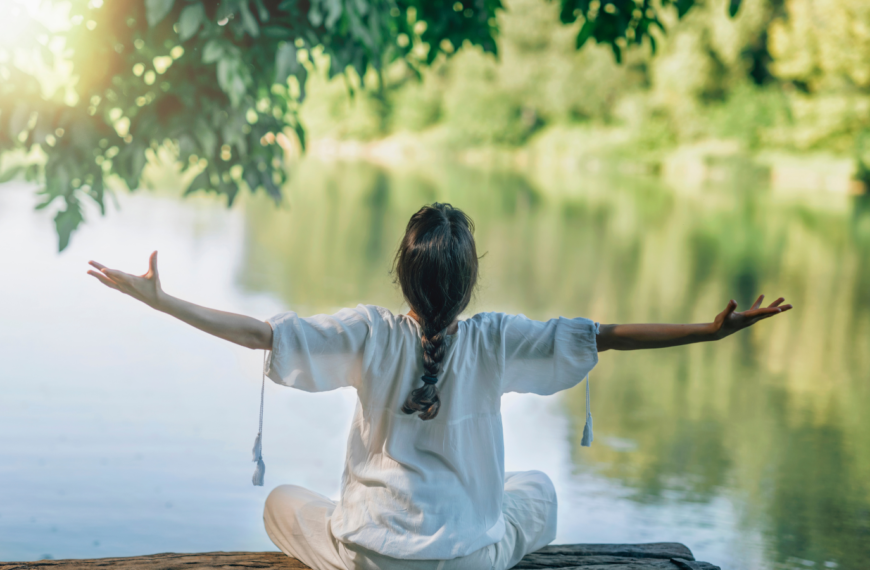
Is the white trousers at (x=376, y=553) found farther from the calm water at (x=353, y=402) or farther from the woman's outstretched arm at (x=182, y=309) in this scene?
the calm water at (x=353, y=402)

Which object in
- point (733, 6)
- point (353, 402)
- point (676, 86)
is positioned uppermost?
point (676, 86)

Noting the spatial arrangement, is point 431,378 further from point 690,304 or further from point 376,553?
point 690,304

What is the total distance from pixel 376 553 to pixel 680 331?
32.7 inches

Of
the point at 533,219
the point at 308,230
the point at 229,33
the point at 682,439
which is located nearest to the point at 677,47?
the point at 533,219

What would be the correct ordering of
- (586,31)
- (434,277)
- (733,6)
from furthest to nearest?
1. (586,31)
2. (733,6)
3. (434,277)

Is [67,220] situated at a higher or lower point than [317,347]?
higher

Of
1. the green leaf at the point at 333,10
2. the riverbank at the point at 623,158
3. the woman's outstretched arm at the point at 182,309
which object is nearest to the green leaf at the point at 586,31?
the green leaf at the point at 333,10

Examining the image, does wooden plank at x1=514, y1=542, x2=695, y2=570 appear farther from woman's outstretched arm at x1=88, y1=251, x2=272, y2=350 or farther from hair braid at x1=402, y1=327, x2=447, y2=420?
woman's outstretched arm at x1=88, y1=251, x2=272, y2=350

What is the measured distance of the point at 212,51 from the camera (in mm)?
2893

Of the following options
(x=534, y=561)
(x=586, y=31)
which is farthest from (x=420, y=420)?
(x=586, y=31)

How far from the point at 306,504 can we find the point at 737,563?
90.7 inches

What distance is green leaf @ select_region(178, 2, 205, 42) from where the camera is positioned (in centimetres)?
279

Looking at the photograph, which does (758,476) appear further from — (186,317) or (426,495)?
(186,317)

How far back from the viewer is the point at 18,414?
16.0 feet
